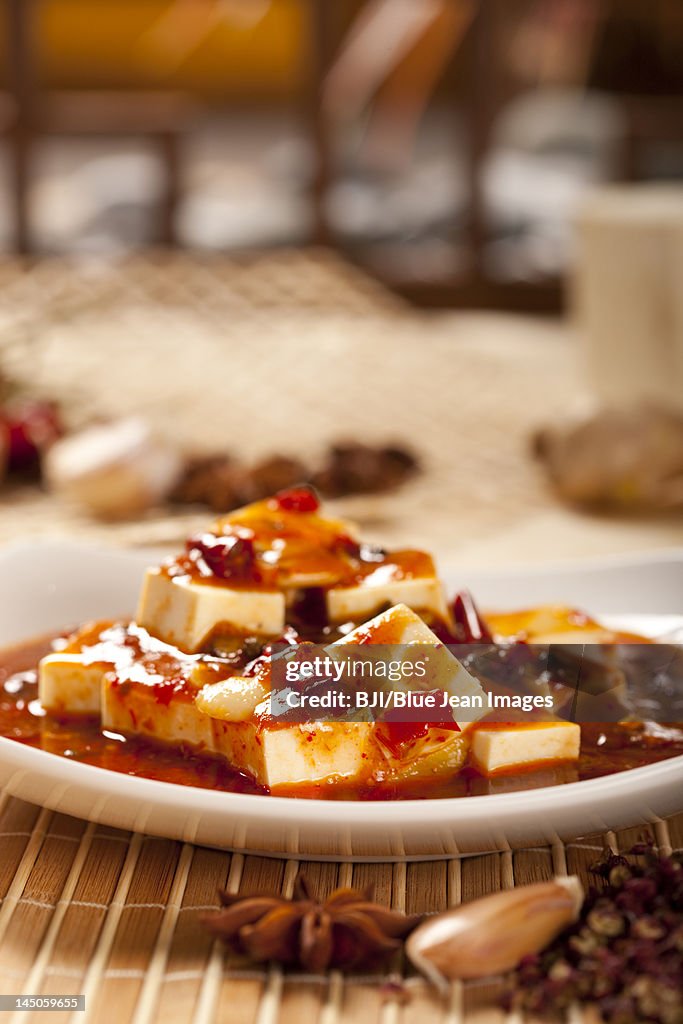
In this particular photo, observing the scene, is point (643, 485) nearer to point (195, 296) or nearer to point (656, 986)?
point (656, 986)

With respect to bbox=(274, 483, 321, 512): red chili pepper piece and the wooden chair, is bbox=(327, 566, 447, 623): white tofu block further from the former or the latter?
the wooden chair

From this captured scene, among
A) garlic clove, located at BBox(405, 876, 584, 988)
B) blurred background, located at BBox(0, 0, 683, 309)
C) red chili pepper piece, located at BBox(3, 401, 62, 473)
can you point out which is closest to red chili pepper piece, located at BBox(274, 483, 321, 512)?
garlic clove, located at BBox(405, 876, 584, 988)

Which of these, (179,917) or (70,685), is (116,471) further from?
(179,917)

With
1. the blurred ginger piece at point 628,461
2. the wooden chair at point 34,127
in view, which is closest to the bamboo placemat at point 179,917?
the blurred ginger piece at point 628,461

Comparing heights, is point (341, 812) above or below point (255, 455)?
above

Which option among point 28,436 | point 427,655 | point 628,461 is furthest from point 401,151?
point 427,655

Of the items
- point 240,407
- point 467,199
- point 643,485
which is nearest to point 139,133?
point 467,199
